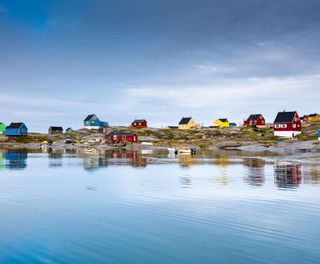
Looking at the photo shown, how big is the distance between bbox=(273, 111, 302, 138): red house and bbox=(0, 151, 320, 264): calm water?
102 m

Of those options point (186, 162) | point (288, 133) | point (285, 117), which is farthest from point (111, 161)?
point (285, 117)

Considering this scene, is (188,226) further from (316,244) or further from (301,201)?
(301,201)

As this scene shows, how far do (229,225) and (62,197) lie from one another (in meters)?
15.3

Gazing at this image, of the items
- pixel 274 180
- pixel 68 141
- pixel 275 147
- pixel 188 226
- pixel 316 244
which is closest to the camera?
pixel 316 244

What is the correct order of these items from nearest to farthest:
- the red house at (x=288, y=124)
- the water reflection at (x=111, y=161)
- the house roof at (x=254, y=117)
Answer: the water reflection at (x=111, y=161), the red house at (x=288, y=124), the house roof at (x=254, y=117)

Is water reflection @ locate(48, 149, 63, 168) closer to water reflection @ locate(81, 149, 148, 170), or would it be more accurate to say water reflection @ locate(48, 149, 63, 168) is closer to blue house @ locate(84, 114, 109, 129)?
water reflection @ locate(81, 149, 148, 170)

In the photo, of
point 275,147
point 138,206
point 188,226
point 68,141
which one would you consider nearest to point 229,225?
point 188,226

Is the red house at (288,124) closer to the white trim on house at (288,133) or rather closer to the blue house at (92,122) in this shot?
the white trim on house at (288,133)

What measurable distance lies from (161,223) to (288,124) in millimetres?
123021

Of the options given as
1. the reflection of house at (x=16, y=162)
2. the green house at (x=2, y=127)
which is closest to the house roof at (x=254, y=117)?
the green house at (x=2, y=127)

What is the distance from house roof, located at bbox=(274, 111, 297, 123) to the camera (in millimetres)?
133375

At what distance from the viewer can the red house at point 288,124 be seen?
13350 cm

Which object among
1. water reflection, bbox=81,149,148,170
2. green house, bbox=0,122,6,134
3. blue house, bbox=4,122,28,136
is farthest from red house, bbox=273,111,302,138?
green house, bbox=0,122,6,134

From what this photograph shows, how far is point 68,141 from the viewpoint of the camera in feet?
532
